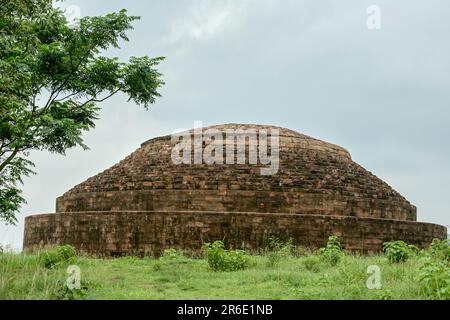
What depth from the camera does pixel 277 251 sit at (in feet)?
38.6

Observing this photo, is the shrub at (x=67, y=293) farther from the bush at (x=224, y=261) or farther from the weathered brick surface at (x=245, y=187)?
the weathered brick surface at (x=245, y=187)

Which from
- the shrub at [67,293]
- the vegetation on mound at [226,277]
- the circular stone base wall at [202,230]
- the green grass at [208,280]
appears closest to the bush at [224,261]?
the vegetation on mound at [226,277]

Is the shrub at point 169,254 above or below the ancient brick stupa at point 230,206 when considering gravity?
below

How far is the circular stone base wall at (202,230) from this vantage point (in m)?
12.5

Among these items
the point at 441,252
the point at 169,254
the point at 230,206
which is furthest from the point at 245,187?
the point at 441,252

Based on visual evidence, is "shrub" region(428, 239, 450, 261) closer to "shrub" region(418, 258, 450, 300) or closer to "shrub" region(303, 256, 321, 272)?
"shrub" region(303, 256, 321, 272)

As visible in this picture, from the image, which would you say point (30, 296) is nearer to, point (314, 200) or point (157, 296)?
point (157, 296)

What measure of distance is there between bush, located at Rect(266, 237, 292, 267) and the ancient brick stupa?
0.65 ft

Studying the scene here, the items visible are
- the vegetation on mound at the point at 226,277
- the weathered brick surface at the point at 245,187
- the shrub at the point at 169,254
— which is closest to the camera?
the vegetation on mound at the point at 226,277

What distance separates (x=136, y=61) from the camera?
15133 millimetres

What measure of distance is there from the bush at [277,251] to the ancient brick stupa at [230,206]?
197 mm

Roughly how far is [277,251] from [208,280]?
3978mm

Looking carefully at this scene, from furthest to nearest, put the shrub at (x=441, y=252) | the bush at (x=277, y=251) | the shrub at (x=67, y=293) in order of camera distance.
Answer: the bush at (x=277, y=251) < the shrub at (x=441, y=252) < the shrub at (x=67, y=293)

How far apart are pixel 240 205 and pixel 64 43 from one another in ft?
21.3
